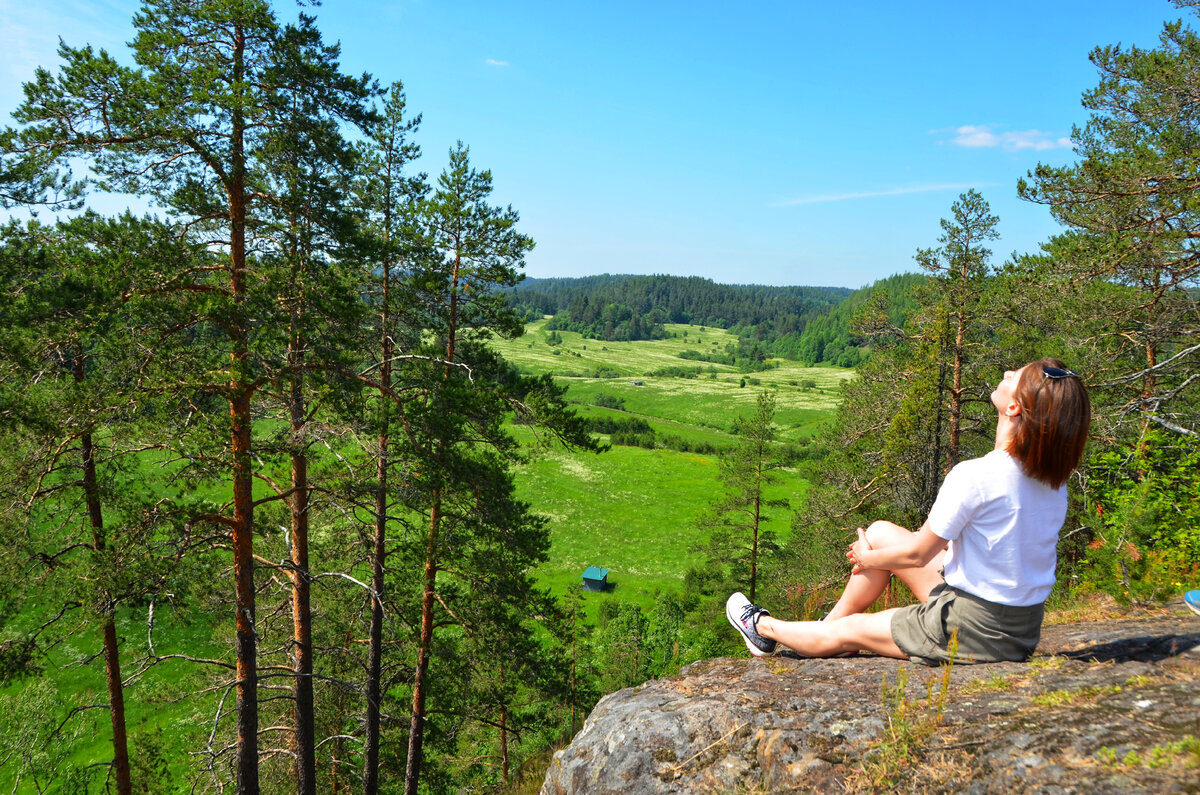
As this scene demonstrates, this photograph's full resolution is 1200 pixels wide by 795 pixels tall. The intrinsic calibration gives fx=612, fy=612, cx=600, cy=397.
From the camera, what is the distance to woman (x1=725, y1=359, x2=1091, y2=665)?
3195 mm

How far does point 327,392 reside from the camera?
7473mm

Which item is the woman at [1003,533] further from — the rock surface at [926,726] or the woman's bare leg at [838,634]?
the rock surface at [926,726]

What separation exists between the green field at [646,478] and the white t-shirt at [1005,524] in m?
8.00

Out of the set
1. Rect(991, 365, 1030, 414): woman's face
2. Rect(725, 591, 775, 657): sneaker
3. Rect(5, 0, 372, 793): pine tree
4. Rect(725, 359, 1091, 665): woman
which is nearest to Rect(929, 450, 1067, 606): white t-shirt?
Rect(725, 359, 1091, 665): woman

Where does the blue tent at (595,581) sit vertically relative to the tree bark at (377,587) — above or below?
below

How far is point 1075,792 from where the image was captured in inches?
92.4

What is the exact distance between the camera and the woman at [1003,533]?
3195 mm

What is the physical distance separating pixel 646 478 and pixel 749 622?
62710mm

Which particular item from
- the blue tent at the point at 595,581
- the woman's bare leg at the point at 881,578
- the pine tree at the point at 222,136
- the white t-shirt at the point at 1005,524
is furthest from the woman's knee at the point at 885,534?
the blue tent at the point at 595,581

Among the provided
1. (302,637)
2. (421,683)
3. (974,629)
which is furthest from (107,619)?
(974,629)

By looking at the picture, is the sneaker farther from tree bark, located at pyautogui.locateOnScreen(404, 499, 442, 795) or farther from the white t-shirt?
tree bark, located at pyautogui.locateOnScreen(404, 499, 442, 795)

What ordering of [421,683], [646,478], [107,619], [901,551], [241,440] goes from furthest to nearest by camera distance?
[646,478], [421,683], [241,440], [107,619], [901,551]

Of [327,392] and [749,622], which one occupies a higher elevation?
[327,392]

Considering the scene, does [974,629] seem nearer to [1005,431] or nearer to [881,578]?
[881,578]
